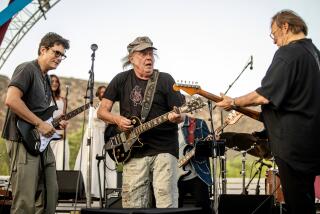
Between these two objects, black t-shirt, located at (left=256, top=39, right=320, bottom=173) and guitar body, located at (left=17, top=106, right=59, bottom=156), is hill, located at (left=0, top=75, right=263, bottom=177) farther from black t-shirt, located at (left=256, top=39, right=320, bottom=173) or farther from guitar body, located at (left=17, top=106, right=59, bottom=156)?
black t-shirt, located at (left=256, top=39, right=320, bottom=173)

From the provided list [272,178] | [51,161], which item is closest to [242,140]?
[272,178]

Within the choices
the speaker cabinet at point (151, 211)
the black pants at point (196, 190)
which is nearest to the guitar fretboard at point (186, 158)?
the black pants at point (196, 190)

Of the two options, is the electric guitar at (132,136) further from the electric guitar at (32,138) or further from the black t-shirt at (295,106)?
the black t-shirt at (295,106)

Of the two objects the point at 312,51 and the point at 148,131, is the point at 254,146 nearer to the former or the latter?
the point at 148,131

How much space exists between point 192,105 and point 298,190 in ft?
5.44

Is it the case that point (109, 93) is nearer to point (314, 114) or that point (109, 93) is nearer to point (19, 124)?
point (19, 124)

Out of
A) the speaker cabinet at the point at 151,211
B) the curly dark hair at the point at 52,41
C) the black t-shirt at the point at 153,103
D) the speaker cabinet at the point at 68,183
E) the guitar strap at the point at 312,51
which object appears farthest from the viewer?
the speaker cabinet at the point at 68,183

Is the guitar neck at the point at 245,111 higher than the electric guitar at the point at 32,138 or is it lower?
higher

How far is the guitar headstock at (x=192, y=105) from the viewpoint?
19.1 ft

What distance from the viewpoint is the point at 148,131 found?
5969 mm

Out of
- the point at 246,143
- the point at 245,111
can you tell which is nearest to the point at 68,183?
the point at 246,143

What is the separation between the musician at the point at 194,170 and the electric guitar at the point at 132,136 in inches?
86.0

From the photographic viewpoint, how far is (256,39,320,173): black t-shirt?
4.73m

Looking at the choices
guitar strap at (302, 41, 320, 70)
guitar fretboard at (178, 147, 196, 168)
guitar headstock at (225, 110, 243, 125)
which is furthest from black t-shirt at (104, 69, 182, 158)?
guitar fretboard at (178, 147, 196, 168)
